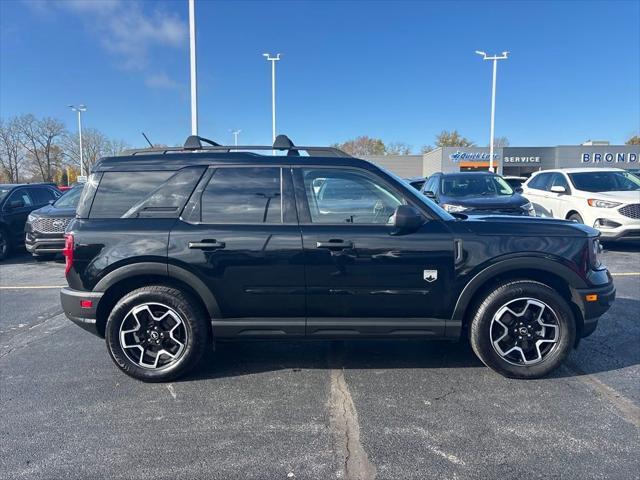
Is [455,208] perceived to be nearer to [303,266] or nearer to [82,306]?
[303,266]

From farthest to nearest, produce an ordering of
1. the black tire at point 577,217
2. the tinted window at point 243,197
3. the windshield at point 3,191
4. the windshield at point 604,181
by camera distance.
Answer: the windshield at point 3,191 → the windshield at point 604,181 → the black tire at point 577,217 → the tinted window at point 243,197

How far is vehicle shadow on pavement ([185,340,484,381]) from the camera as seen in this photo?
380 cm

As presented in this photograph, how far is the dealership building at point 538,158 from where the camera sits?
139ft

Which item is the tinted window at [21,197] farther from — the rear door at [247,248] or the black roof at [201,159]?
the rear door at [247,248]

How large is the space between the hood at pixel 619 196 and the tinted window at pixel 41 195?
13.3 m

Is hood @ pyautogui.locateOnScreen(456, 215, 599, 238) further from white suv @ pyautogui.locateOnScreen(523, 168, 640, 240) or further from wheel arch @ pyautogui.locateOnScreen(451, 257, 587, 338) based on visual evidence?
white suv @ pyautogui.locateOnScreen(523, 168, 640, 240)

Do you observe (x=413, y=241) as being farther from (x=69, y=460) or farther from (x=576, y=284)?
(x=69, y=460)

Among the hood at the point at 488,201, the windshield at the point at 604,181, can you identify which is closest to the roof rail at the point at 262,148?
the hood at the point at 488,201

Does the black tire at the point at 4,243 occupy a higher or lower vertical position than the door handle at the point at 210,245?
lower

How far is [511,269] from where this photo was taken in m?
3.42

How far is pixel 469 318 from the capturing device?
11.7ft

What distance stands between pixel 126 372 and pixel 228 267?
1261 millimetres

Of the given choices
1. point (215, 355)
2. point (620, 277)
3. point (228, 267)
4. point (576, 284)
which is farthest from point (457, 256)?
Result: point (620, 277)

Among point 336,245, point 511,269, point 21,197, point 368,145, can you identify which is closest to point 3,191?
point 21,197
